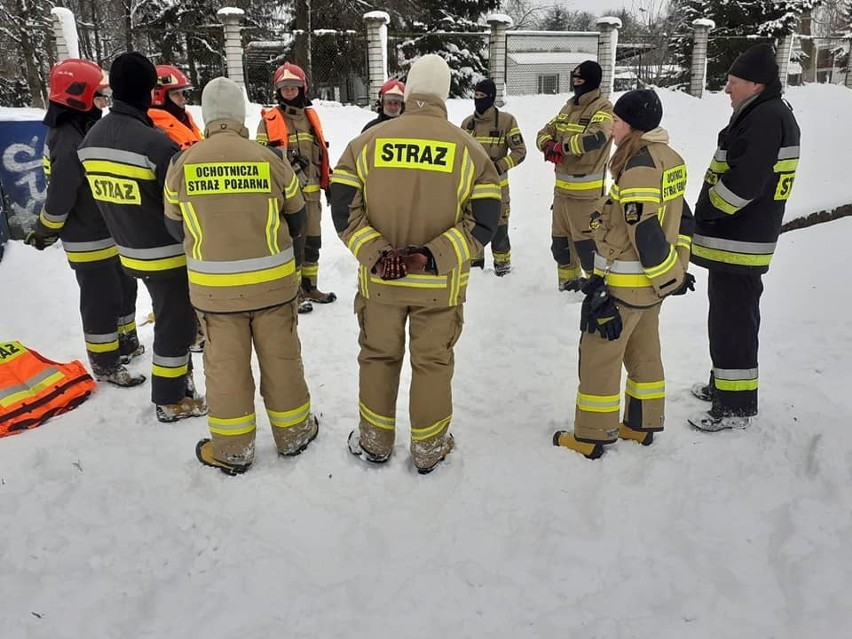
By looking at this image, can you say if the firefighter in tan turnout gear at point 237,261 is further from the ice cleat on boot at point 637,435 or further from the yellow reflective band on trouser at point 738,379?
the yellow reflective band on trouser at point 738,379

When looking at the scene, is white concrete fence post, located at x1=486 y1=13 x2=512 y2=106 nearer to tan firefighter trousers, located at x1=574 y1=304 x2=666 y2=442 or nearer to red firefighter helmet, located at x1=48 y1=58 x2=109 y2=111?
red firefighter helmet, located at x1=48 y1=58 x2=109 y2=111

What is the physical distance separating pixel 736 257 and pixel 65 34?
12.2 meters

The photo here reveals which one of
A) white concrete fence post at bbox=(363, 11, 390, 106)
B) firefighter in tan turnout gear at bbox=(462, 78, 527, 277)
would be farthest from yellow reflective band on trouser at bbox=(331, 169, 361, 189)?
white concrete fence post at bbox=(363, 11, 390, 106)

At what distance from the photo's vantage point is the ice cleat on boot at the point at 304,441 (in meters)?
3.59

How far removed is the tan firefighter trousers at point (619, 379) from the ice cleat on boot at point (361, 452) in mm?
1175

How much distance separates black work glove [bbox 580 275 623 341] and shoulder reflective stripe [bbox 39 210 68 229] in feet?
11.5

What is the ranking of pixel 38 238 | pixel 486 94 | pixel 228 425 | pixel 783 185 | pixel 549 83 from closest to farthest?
pixel 228 425
pixel 783 185
pixel 38 238
pixel 486 94
pixel 549 83

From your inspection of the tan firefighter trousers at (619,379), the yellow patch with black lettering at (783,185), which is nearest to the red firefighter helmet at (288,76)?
the tan firefighter trousers at (619,379)

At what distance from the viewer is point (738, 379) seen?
3.85 meters

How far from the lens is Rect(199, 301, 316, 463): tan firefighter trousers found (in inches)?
128

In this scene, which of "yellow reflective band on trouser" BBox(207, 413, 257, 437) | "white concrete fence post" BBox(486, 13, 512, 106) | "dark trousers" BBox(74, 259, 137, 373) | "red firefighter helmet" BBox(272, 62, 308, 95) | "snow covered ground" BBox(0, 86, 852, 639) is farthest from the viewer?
"white concrete fence post" BBox(486, 13, 512, 106)

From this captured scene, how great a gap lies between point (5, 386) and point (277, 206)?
93.7 inches

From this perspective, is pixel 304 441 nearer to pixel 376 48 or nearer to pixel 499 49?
pixel 376 48

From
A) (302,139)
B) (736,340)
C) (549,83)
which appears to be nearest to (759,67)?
(736,340)
